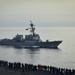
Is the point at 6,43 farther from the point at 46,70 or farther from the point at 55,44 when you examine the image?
the point at 46,70

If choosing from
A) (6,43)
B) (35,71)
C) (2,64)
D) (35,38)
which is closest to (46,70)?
(35,71)

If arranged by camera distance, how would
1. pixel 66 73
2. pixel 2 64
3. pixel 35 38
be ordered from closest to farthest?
pixel 66 73 → pixel 2 64 → pixel 35 38

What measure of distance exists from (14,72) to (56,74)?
697cm

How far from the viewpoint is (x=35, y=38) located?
5536 inches

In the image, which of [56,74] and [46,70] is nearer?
[56,74]

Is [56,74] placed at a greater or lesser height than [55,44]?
lesser

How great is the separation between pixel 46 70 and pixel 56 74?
11.0 ft

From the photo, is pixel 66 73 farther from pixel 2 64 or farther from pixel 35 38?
pixel 35 38

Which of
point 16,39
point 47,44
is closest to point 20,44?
point 16,39

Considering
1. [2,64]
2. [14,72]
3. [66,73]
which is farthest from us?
[2,64]

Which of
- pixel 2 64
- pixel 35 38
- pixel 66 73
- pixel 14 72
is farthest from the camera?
pixel 35 38

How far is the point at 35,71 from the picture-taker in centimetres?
4647

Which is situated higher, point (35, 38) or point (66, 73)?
point (35, 38)

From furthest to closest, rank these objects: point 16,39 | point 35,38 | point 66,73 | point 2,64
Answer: point 16,39 → point 35,38 → point 2,64 → point 66,73
